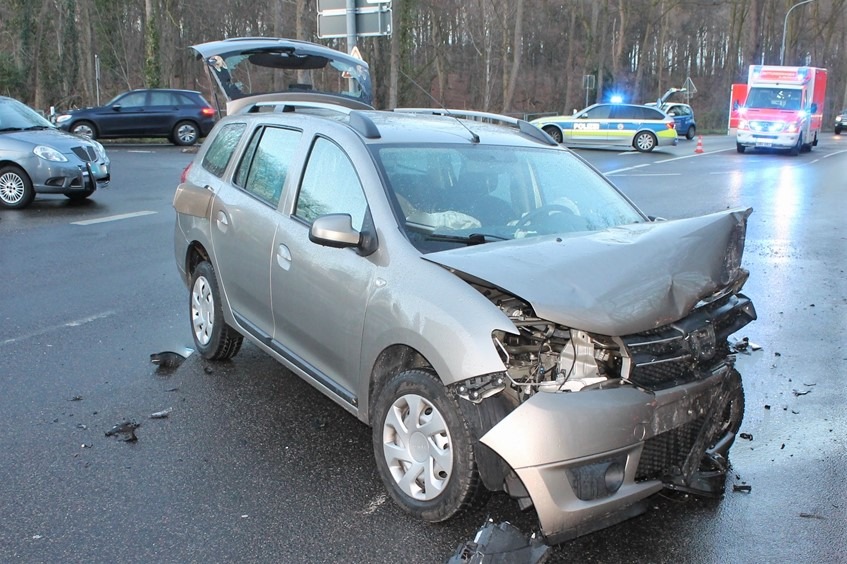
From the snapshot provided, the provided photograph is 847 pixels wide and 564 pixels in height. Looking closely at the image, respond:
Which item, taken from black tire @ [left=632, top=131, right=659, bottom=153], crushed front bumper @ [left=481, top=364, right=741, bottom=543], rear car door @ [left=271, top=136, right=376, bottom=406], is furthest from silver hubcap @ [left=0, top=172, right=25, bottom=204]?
black tire @ [left=632, top=131, right=659, bottom=153]

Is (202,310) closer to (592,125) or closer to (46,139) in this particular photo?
(46,139)

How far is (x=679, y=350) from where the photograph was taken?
10.8 feet

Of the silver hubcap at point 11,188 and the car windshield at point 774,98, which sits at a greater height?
Answer: the car windshield at point 774,98

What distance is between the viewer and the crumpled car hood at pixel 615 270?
3.11 m

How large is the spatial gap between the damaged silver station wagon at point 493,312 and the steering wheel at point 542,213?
1 centimetres

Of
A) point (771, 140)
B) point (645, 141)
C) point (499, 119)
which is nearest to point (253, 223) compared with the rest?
point (499, 119)

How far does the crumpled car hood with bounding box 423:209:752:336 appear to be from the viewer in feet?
10.2

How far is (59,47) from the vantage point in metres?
38.5

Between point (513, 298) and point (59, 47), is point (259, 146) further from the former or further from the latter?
point (59, 47)

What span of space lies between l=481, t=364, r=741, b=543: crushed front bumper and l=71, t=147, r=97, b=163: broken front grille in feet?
38.5

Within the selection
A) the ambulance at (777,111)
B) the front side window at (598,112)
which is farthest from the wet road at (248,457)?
the ambulance at (777,111)

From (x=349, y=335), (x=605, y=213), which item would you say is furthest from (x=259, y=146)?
(x=605, y=213)

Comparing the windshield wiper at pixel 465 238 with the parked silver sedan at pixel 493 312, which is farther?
the windshield wiper at pixel 465 238

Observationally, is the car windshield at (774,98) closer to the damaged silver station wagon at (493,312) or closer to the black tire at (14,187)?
the black tire at (14,187)
